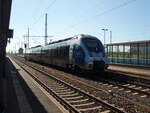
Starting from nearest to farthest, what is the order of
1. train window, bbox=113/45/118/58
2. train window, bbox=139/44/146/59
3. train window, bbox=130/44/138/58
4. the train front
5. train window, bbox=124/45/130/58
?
the train front
train window, bbox=139/44/146/59
train window, bbox=130/44/138/58
train window, bbox=124/45/130/58
train window, bbox=113/45/118/58

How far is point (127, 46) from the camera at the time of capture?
3328 centimetres

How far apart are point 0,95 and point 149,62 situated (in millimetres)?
22949

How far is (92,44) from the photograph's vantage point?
2323 cm

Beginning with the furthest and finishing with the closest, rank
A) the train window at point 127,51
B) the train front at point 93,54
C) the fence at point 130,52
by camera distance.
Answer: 1. the train window at point 127,51
2. the fence at point 130,52
3. the train front at point 93,54

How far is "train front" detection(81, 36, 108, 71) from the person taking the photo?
22078mm

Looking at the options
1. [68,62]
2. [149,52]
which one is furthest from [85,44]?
[149,52]

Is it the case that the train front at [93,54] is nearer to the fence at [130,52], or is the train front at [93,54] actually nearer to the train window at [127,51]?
the fence at [130,52]

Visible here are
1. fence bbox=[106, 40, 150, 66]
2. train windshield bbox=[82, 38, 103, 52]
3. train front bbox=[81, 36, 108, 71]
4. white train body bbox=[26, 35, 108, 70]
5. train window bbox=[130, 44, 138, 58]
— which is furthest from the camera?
train window bbox=[130, 44, 138, 58]

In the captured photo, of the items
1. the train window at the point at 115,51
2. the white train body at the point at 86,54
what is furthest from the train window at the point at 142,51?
the white train body at the point at 86,54

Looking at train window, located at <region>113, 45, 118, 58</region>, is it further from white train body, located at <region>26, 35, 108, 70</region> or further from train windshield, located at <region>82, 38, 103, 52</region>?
train windshield, located at <region>82, 38, 103, 52</region>

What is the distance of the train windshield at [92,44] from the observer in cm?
2284

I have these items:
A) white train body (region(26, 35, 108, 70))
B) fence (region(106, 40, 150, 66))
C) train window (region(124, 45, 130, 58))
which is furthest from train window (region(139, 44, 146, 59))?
white train body (region(26, 35, 108, 70))

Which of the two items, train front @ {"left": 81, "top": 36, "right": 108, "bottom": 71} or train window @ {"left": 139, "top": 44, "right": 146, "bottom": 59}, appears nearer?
train front @ {"left": 81, "top": 36, "right": 108, "bottom": 71}

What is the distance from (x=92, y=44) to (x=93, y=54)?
99 centimetres
